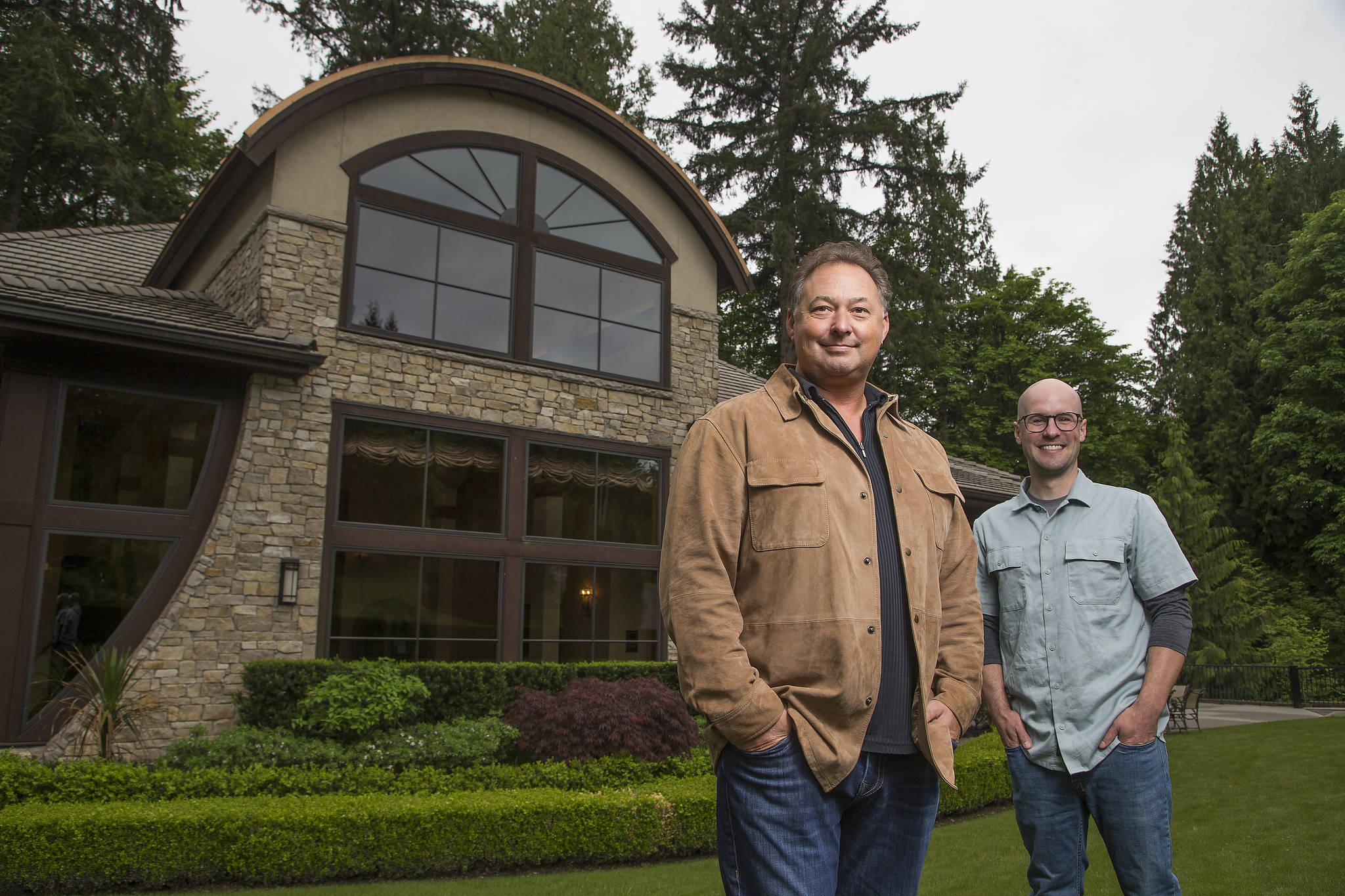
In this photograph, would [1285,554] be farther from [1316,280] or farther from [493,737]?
[493,737]

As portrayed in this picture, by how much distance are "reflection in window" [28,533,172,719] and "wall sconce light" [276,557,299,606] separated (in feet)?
3.97

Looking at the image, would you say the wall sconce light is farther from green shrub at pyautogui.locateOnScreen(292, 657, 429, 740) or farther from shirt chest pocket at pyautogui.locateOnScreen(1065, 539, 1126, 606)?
shirt chest pocket at pyautogui.locateOnScreen(1065, 539, 1126, 606)

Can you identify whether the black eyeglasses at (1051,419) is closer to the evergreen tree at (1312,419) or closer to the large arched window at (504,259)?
the large arched window at (504,259)

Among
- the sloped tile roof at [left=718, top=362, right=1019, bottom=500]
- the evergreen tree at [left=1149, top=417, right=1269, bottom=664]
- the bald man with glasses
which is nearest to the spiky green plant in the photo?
the bald man with glasses

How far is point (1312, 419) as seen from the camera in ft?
79.7

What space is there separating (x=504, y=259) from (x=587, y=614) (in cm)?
504

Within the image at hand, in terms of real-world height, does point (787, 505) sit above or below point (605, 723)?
above

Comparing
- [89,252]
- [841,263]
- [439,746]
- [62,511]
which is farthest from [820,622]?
[89,252]

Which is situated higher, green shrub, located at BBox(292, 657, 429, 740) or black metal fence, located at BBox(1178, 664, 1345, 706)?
green shrub, located at BBox(292, 657, 429, 740)

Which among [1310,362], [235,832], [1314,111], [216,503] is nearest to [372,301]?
[216,503]

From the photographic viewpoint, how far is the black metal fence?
1883 centimetres

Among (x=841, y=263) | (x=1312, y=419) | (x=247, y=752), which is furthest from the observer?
(x=1312, y=419)

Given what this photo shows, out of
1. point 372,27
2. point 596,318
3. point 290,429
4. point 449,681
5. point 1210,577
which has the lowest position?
point 449,681

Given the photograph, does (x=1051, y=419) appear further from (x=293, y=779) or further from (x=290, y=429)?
(x=290, y=429)
